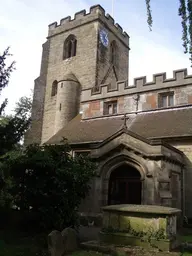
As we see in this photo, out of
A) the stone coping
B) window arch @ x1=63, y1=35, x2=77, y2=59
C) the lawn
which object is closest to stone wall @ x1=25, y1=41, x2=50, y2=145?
window arch @ x1=63, y1=35, x2=77, y2=59

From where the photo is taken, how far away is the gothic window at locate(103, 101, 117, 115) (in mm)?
19719

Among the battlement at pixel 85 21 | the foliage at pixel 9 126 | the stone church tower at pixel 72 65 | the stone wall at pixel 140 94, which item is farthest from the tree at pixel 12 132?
the battlement at pixel 85 21

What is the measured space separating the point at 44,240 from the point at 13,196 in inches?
88.6

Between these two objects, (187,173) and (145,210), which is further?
(187,173)

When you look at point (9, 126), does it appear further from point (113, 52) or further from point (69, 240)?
point (113, 52)

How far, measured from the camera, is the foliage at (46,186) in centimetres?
939

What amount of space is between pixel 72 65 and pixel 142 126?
→ 12.6m

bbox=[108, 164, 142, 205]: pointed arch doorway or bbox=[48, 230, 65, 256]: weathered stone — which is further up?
bbox=[108, 164, 142, 205]: pointed arch doorway

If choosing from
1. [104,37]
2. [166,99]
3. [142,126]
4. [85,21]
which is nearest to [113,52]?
[104,37]

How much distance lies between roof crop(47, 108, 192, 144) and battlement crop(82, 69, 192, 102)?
1.70 metres

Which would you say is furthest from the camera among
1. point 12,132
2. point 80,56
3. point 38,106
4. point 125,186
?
point 38,106

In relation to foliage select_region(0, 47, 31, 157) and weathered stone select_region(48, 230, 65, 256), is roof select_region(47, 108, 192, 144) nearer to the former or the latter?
foliage select_region(0, 47, 31, 157)

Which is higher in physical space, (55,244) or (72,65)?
(72,65)

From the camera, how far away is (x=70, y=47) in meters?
27.6
